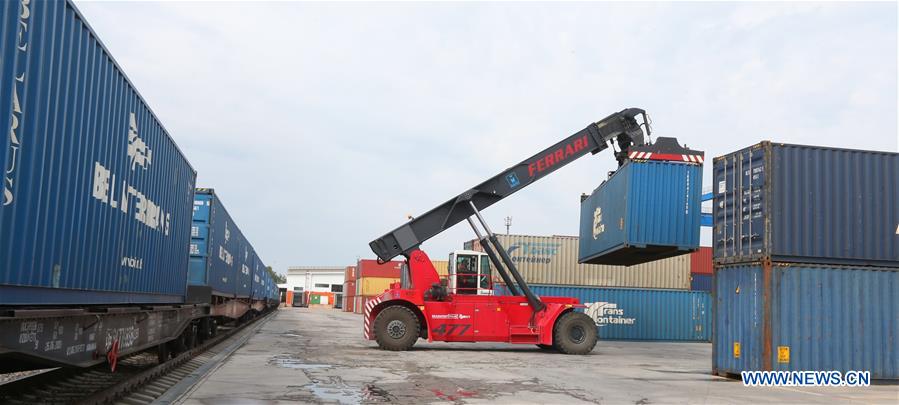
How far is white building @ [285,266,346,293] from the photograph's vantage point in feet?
377

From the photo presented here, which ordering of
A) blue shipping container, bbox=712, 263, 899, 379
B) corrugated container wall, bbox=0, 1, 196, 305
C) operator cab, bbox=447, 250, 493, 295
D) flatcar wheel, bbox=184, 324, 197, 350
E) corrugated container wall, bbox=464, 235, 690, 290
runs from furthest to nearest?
corrugated container wall, bbox=464, 235, 690, 290, operator cab, bbox=447, 250, 493, 295, flatcar wheel, bbox=184, 324, 197, 350, blue shipping container, bbox=712, 263, 899, 379, corrugated container wall, bbox=0, 1, 196, 305

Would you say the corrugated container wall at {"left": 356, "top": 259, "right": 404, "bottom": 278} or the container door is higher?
the container door

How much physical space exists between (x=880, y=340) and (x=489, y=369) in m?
6.81

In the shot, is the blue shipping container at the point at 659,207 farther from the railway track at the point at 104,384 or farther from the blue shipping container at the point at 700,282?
the blue shipping container at the point at 700,282

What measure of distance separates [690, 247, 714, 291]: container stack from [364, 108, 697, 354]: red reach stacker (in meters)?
20.6

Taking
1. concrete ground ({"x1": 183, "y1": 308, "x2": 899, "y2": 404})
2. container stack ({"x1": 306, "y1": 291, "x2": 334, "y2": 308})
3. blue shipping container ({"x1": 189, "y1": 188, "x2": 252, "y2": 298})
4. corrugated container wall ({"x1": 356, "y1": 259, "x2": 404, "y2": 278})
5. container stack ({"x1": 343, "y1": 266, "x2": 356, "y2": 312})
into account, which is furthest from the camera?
container stack ({"x1": 306, "y1": 291, "x2": 334, "y2": 308})

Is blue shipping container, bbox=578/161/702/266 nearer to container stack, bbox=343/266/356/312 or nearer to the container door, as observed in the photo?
the container door

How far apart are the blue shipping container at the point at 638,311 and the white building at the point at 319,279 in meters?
90.5

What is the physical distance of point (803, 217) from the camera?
1204 centimetres

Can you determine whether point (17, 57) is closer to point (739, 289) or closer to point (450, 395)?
point (450, 395)

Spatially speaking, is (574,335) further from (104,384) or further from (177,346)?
(104,384)

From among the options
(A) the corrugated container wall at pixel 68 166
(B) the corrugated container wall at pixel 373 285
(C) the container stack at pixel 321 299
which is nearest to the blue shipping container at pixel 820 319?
(A) the corrugated container wall at pixel 68 166

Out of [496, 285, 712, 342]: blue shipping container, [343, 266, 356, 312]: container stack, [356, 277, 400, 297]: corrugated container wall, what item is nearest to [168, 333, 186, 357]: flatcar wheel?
[496, 285, 712, 342]: blue shipping container

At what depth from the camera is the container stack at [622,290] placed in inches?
1056
